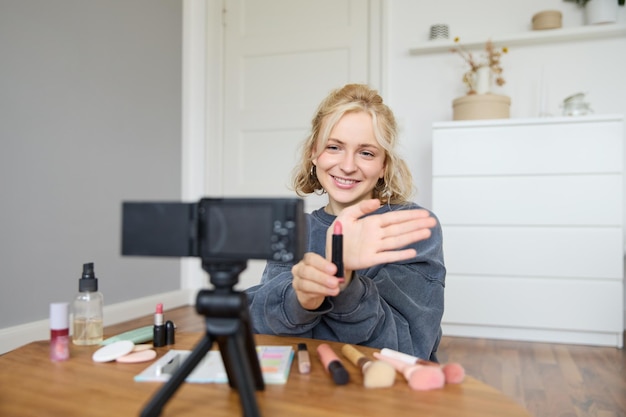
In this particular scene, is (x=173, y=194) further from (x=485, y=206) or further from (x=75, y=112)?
(x=485, y=206)

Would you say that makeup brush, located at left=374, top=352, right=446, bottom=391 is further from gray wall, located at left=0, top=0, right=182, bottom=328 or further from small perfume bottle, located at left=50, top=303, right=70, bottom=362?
gray wall, located at left=0, top=0, right=182, bottom=328

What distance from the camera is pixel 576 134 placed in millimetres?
2561

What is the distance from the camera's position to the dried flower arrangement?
9.62 feet

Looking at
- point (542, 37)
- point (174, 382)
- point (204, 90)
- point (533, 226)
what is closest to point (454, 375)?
point (174, 382)

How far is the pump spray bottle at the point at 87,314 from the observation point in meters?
0.83

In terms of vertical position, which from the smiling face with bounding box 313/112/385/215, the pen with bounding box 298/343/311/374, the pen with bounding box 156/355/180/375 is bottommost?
the pen with bounding box 156/355/180/375

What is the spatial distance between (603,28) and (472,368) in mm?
1967

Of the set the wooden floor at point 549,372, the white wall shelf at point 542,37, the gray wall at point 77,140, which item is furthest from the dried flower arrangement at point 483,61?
the gray wall at point 77,140

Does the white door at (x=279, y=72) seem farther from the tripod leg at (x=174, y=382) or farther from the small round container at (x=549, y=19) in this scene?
the tripod leg at (x=174, y=382)

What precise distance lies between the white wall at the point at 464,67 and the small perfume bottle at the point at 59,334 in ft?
8.67

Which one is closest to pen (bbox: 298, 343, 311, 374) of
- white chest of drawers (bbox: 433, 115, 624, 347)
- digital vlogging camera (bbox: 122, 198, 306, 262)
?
digital vlogging camera (bbox: 122, 198, 306, 262)

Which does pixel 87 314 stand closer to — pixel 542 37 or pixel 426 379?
pixel 426 379

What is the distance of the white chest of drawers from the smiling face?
1.64 meters

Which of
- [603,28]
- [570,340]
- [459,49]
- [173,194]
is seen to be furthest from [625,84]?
[173,194]
